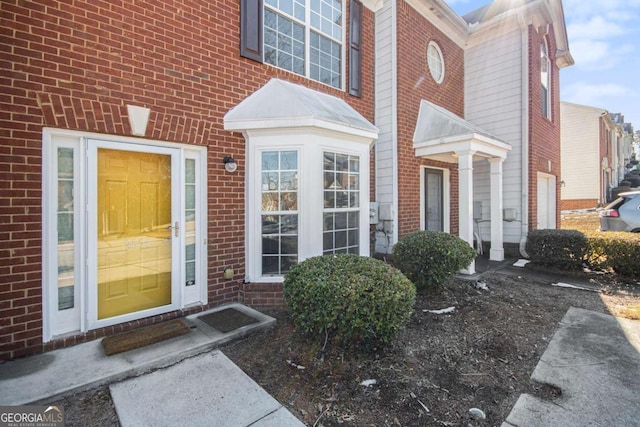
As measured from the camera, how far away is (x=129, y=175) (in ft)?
12.7

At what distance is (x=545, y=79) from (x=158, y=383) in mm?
12737

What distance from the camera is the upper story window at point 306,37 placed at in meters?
5.27

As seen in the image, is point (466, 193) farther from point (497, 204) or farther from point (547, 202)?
point (547, 202)

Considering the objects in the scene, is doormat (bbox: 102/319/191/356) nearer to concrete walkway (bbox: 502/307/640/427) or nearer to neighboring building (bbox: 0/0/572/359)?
neighboring building (bbox: 0/0/572/359)

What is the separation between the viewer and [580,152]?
19.4 metres

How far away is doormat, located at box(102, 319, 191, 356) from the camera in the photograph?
328 centimetres

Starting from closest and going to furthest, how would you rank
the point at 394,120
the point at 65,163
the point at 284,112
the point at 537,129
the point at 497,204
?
the point at 65,163, the point at 284,112, the point at 394,120, the point at 497,204, the point at 537,129

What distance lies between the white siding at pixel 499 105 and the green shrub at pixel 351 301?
6963 millimetres

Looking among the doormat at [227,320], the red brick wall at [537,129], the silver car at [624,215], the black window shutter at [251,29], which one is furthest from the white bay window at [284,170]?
the silver car at [624,215]

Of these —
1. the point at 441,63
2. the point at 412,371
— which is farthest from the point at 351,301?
the point at 441,63

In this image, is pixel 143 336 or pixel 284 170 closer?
pixel 143 336

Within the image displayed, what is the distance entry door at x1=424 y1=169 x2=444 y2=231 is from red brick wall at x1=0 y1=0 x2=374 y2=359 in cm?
512

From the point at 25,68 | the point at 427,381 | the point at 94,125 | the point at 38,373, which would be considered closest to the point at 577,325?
the point at 427,381

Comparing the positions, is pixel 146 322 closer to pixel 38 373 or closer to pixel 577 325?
pixel 38 373
